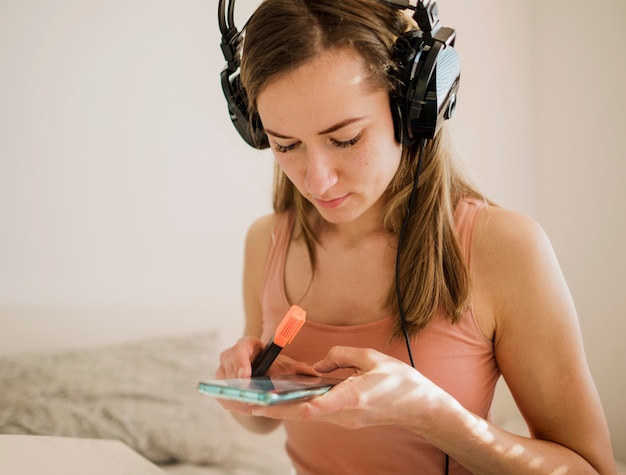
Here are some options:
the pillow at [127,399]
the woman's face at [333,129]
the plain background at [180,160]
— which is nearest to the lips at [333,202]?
the woman's face at [333,129]

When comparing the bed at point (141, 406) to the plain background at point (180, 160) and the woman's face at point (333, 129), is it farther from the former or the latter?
the woman's face at point (333, 129)

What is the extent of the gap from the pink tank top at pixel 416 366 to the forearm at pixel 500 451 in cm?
9

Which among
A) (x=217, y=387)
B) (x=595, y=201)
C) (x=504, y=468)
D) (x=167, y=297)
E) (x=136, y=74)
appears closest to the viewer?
(x=217, y=387)

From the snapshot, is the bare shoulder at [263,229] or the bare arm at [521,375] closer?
the bare arm at [521,375]

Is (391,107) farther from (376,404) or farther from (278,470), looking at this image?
(278,470)

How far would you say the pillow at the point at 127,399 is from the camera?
4.24 feet

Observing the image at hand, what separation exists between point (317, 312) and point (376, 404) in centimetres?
33

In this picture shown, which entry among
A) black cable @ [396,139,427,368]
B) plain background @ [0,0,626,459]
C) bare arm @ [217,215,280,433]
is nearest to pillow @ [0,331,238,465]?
plain background @ [0,0,626,459]

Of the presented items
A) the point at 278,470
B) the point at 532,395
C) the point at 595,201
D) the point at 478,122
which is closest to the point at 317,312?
the point at 532,395

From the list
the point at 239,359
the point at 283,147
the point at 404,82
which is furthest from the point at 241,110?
the point at 239,359

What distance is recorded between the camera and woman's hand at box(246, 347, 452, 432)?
59cm

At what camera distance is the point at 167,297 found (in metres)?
1.66

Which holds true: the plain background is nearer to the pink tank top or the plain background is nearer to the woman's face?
the pink tank top

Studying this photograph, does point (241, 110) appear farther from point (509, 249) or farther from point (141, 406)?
point (141, 406)
